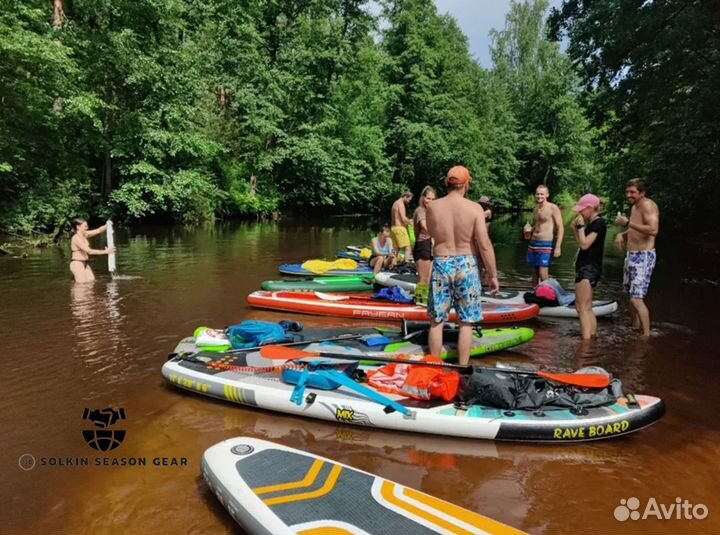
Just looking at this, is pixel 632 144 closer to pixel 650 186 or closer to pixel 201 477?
pixel 650 186

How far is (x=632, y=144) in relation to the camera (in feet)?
59.7

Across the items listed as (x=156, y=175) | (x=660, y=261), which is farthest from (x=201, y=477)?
(x=156, y=175)

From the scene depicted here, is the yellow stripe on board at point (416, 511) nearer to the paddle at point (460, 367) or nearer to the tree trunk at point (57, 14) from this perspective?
the paddle at point (460, 367)

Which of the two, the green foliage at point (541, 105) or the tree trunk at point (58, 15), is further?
the green foliage at point (541, 105)

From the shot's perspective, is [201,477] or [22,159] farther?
[22,159]

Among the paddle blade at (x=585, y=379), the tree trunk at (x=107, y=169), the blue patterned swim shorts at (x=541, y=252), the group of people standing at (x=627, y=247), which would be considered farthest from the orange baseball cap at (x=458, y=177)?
the tree trunk at (x=107, y=169)

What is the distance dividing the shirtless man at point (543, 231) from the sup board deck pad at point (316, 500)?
5913 mm

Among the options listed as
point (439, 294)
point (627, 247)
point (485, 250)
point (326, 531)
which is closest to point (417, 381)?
point (439, 294)

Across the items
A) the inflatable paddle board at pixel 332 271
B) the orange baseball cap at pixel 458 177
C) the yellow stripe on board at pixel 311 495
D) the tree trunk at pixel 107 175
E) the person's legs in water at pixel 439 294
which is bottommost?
the yellow stripe on board at pixel 311 495

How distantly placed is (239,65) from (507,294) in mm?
23107

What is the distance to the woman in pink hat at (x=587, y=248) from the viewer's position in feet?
20.6

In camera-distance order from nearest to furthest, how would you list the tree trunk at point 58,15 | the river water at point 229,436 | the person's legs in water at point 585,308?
1. the river water at point 229,436
2. the person's legs in water at point 585,308
3. the tree trunk at point 58,15

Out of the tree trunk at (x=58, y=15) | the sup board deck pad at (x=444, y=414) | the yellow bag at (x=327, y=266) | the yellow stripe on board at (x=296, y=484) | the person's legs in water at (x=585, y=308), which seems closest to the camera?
the yellow stripe on board at (x=296, y=484)

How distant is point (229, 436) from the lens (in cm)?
423
